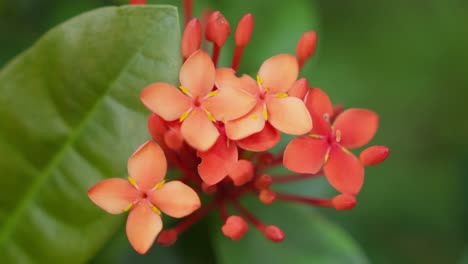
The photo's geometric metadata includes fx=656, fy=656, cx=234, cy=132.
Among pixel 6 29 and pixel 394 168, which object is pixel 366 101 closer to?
pixel 394 168

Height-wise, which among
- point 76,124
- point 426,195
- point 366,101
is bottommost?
point 426,195

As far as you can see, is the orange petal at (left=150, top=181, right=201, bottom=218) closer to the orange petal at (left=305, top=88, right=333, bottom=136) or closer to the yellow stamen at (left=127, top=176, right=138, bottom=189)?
the yellow stamen at (left=127, top=176, right=138, bottom=189)

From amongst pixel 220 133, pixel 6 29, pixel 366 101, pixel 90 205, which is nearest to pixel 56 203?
pixel 90 205

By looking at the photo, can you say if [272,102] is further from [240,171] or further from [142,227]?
[142,227]

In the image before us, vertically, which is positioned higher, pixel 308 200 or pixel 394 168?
pixel 308 200

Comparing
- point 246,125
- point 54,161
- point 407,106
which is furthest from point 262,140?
point 407,106
